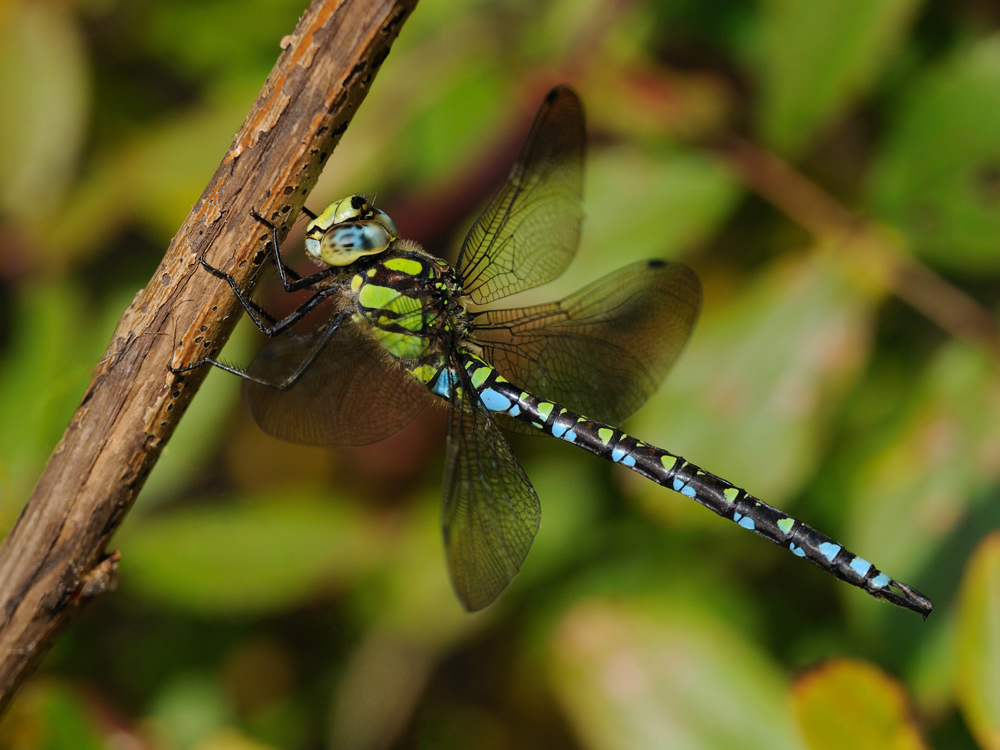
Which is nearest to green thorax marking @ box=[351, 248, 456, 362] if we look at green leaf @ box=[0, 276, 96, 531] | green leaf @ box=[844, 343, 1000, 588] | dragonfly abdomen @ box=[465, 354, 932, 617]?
dragonfly abdomen @ box=[465, 354, 932, 617]

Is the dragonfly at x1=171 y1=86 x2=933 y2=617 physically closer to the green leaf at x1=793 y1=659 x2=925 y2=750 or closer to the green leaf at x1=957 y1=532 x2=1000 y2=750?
the green leaf at x1=957 y1=532 x2=1000 y2=750

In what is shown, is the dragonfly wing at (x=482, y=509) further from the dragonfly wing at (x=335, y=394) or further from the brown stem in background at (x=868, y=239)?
the brown stem in background at (x=868, y=239)

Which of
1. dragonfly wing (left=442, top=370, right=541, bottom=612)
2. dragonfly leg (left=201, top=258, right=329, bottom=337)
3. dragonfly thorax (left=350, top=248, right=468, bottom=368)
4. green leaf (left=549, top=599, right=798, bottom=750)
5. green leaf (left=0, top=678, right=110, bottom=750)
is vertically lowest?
green leaf (left=0, top=678, right=110, bottom=750)

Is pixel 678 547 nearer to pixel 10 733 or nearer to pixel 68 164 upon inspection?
pixel 10 733

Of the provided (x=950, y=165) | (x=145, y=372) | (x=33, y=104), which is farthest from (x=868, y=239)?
(x=33, y=104)

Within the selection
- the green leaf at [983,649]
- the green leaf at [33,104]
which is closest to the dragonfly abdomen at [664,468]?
the green leaf at [983,649]

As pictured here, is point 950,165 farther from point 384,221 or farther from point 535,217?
point 384,221
